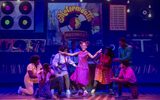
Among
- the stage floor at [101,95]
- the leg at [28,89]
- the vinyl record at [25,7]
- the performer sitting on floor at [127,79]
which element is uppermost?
the vinyl record at [25,7]

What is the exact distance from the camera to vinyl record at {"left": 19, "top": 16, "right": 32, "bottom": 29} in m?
16.5

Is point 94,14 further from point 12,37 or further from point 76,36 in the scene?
point 12,37

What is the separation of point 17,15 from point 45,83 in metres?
4.25

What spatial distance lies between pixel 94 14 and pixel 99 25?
A: 1.48 ft

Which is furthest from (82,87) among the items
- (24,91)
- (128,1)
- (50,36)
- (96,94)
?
(128,1)

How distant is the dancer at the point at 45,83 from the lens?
43.3 feet

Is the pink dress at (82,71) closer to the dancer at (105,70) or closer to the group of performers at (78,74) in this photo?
the group of performers at (78,74)

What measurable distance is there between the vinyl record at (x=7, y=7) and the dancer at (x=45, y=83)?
4.10 meters

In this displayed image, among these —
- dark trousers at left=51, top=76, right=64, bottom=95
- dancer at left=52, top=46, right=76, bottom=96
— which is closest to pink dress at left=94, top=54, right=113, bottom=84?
dancer at left=52, top=46, right=76, bottom=96

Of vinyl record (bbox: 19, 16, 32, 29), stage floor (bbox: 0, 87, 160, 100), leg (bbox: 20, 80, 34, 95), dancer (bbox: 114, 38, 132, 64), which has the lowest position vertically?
stage floor (bbox: 0, 87, 160, 100)

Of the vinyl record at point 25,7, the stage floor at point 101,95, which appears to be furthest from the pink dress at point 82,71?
the vinyl record at point 25,7

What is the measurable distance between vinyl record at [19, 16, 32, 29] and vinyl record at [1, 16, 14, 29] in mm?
341

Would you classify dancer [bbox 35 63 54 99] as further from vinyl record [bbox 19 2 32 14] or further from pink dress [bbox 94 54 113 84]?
vinyl record [bbox 19 2 32 14]

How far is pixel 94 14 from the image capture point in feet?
53.9
